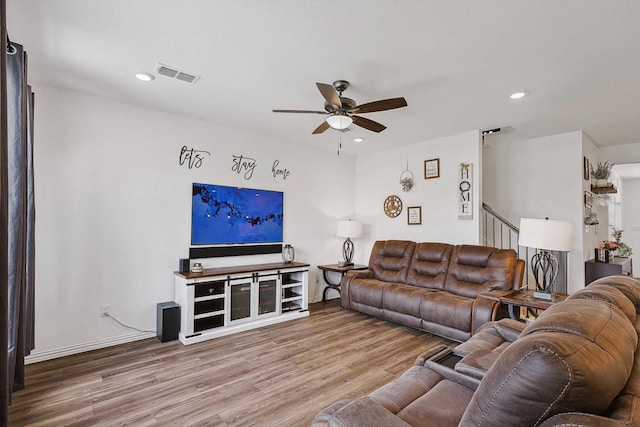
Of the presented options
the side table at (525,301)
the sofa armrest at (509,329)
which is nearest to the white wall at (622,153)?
the side table at (525,301)

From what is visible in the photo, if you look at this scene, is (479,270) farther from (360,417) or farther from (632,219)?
(632,219)

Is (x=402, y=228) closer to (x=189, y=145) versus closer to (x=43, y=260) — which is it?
(x=189, y=145)

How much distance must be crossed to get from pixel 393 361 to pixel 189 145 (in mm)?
3391

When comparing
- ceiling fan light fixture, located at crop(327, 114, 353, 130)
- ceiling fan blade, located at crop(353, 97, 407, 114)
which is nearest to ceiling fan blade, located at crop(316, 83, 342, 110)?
ceiling fan light fixture, located at crop(327, 114, 353, 130)

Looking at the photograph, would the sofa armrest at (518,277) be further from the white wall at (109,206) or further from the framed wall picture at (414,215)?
the white wall at (109,206)

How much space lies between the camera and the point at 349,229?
5.35m

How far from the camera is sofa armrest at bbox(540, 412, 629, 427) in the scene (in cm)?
72

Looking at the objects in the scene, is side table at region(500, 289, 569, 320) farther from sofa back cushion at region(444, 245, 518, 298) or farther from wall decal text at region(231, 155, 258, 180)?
wall decal text at region(231, 155, 258, 180)

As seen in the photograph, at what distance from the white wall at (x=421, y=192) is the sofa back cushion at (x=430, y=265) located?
46cm

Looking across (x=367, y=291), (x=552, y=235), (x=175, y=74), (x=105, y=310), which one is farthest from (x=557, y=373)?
(x=105, y=310)

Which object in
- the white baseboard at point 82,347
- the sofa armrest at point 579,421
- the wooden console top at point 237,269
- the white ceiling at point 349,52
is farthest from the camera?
the wooden console top at point 237,269

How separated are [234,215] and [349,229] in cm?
195

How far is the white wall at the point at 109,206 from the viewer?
3090 mm

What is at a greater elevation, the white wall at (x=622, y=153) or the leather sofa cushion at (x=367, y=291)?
the white wall at (x=622, y=153)
